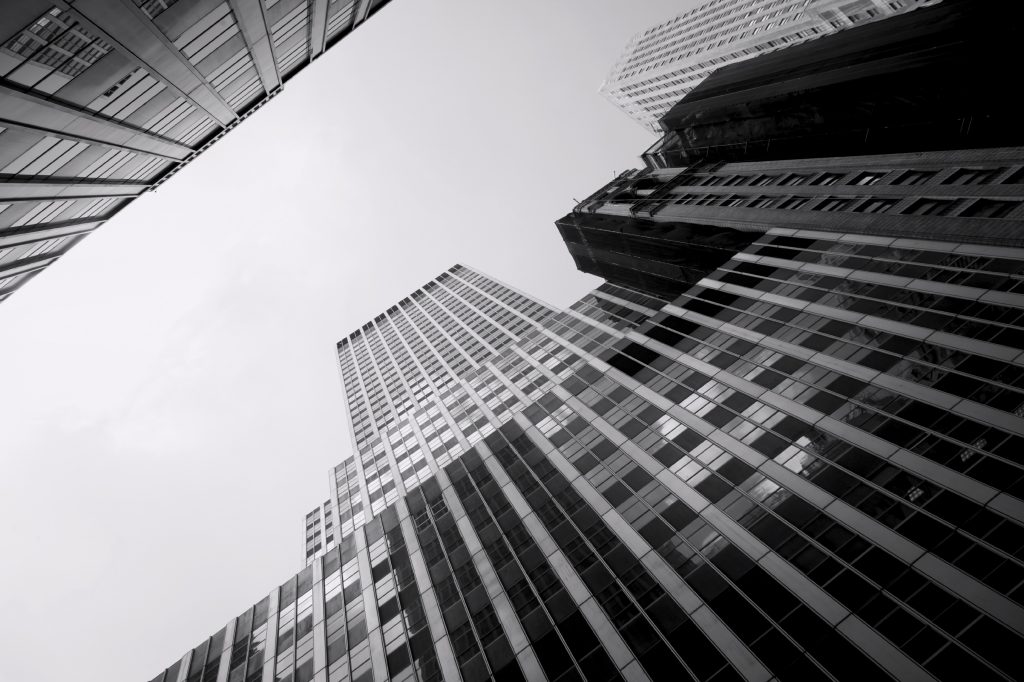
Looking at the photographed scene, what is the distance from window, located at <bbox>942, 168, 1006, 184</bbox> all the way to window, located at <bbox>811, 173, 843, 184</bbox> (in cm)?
934

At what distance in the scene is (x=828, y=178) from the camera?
152 ft

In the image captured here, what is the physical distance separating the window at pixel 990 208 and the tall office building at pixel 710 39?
5741cm

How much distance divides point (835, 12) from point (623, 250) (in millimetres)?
52317

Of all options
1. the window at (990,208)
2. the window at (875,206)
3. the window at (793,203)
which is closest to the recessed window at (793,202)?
the window at (793,203)

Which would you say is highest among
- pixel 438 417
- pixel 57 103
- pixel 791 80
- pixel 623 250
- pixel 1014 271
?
pixel 57 103

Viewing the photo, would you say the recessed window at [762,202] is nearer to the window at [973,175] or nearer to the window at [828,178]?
the window at [828,178]

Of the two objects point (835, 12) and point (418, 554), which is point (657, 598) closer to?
point (418, 554)

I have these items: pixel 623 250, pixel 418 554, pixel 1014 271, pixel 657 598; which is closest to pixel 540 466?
pixel 418 554

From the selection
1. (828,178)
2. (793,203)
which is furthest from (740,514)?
(828,178)

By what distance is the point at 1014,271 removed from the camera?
26.4m

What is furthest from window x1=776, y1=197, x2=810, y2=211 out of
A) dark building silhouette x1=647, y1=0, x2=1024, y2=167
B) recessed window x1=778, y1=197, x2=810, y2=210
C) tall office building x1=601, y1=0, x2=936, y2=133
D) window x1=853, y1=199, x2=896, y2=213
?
tall office building x1=601, y1=0, x2=936, y2=133

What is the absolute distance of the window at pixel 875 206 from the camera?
3743 cm

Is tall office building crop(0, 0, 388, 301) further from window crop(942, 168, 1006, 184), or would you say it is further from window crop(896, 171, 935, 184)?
window crop(942, 168, 1006, 184)

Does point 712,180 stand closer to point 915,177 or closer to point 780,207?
point 780,207
